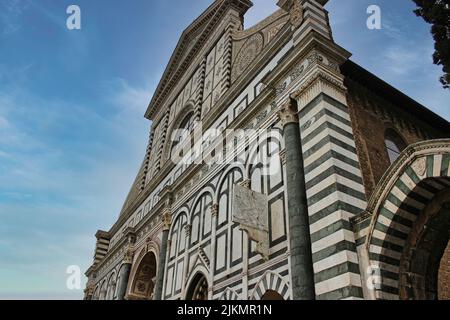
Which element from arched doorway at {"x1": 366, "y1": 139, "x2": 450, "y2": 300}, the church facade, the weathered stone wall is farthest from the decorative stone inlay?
arched doorway at {"x1": 366, "y1": 139, "x2": 450, "y2": 300}

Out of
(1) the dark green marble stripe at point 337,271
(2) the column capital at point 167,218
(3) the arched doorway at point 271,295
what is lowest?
(3) the arched doorway at point 271,295

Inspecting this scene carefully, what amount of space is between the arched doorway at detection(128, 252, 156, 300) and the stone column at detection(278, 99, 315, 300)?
12.0 metres

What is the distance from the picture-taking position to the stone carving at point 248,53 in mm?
13716

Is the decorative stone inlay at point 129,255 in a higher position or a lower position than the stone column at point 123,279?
higher

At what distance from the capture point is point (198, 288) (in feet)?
40.2

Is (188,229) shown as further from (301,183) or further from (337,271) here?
(337,271)

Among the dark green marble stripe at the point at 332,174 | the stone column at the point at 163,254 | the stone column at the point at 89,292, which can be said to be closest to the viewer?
the dark green marble stripe at the point at 332,174

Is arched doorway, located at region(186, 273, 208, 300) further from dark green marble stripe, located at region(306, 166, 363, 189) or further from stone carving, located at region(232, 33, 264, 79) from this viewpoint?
stone carving, located at region(232, 33, 264, 79)

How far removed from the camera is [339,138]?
7.92 metres

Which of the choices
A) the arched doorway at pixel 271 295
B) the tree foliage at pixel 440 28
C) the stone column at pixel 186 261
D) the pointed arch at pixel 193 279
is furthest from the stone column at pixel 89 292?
the tree foliage at pixel 440 28

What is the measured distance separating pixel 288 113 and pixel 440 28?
12.3 feet

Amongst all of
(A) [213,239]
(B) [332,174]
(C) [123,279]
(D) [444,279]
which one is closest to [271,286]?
(B) [332,174]

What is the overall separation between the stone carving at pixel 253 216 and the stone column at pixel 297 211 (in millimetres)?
1085

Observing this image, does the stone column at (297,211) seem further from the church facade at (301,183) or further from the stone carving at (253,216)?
the stone carving at (253,216)
